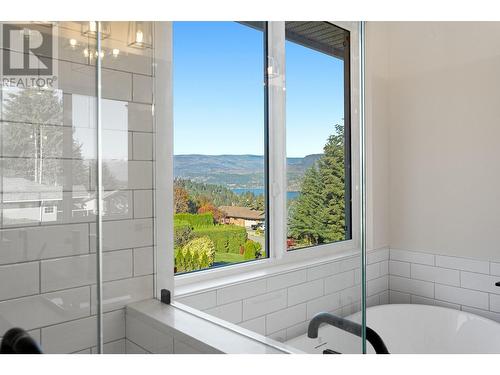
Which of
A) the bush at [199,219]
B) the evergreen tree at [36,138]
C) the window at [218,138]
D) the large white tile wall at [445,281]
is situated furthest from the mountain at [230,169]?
the large white tile wall at [445,281]

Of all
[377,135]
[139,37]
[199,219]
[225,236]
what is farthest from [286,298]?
[377,135]

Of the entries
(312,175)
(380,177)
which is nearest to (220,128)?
(312,175)

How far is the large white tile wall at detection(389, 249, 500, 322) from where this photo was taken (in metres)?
2.13

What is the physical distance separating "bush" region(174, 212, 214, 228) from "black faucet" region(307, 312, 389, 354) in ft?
1.45

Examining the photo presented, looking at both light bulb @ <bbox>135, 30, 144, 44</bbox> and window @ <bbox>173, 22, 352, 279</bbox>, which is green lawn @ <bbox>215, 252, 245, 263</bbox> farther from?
light bulb @ <bbox>135, 30, 144, 44</bbox>

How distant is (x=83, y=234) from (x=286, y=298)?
2.09ft

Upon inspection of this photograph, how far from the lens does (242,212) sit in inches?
53.7

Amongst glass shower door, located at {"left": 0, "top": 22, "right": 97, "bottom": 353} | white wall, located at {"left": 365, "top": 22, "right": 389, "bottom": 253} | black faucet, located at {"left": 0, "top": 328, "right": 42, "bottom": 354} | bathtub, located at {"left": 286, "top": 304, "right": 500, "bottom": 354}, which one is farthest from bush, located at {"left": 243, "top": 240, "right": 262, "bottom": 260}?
white wall, located at {"left": 365, "top": 22, "right": 389, "bottom": 253}

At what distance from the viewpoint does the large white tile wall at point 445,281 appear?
2129 mm

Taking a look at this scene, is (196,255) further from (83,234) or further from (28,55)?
(28,55)

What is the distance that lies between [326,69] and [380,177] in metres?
1.25

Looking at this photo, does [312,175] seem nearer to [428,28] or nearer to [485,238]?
[485,238]

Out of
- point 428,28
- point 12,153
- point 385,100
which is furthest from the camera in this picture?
point 385,100

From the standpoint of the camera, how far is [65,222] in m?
1.18
